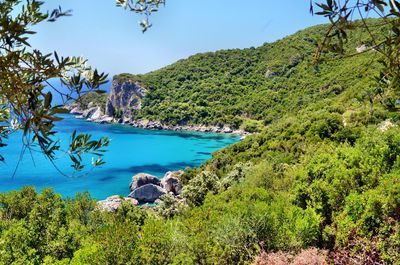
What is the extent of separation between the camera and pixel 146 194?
135 ft

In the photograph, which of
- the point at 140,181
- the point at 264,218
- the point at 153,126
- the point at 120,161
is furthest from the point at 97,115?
the point at 264,218

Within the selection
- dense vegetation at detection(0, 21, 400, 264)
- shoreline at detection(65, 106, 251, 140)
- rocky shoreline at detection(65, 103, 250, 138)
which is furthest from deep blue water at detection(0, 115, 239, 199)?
dense vegetation at detection(0, 21, 400, 264)

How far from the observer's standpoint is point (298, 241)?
1062cm

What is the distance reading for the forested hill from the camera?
8781cm

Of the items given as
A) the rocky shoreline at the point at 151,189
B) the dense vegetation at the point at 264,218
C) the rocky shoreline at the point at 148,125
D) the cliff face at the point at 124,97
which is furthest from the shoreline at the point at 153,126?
the dense vegetation at the point at 264,218

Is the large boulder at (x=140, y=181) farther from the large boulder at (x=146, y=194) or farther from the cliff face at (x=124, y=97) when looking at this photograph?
the cliff face at (x=124, y=97)

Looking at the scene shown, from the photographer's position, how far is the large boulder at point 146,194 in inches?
1609

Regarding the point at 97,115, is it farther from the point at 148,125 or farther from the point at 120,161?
the point at 120,161

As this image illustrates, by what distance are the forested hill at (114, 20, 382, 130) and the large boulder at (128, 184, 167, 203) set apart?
42736mm

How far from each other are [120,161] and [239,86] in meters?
65.6

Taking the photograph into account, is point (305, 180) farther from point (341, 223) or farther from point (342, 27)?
point (342, 27)

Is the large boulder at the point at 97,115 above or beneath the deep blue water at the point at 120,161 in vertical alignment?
above

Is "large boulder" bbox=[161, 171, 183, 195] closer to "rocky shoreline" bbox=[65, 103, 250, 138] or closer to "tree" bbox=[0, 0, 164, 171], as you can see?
"tree" bbox=[0, 0, 164, 171]

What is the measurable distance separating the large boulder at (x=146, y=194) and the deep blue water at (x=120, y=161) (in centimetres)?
301
